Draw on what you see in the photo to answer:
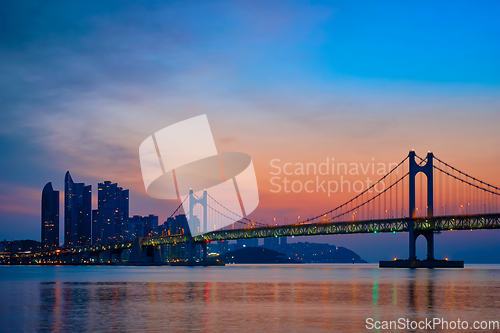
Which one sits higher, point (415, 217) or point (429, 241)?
point (415, 217)

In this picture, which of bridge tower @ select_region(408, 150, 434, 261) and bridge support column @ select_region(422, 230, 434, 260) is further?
bridge support column @ select_region(422, 230, 434, 260)

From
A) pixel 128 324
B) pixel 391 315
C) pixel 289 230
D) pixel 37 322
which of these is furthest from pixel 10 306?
pixel 289 230

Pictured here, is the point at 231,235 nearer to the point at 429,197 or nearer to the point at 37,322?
the point at 429,197

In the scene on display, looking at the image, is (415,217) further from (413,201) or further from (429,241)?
(429,241)

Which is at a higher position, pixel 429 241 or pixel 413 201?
pixel 413 201

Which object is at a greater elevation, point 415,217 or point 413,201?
point 413,201

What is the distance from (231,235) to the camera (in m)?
131

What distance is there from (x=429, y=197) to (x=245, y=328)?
78.5 meters

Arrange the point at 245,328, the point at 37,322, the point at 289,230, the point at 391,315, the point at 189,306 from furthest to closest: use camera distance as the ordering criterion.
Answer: the point at 289,230 < the point at 189,306 < the point at 391,315 < the point at 37,322 < the point at 245,328

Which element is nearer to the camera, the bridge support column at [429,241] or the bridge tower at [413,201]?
the bridge tower at [413,201]

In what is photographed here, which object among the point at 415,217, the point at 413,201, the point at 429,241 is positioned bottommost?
the point at 429,241

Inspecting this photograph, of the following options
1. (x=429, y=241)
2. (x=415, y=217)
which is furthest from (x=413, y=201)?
(x=429, y=241)

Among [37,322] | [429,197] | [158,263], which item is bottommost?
[158,263]

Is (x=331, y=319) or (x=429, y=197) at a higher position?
(x=429, y=197)
